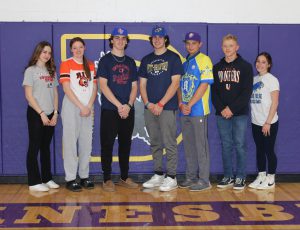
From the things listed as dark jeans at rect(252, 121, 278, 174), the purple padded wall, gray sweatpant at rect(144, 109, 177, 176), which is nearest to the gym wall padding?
the purple padded wall

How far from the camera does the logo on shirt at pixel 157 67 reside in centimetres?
436

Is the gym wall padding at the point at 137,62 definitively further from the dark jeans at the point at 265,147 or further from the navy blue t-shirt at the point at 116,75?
the navy blue t-shirt at the point at 116,75

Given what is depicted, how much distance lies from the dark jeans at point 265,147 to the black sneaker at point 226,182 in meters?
0.35

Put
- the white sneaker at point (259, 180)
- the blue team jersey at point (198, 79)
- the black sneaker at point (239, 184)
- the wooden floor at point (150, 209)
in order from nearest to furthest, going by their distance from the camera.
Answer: the wooden floor at point (150, 209) < the blue team jersey at point (198, 79) < the black sneaker at point (239, 184) < the white sneaker at point (259, 180)

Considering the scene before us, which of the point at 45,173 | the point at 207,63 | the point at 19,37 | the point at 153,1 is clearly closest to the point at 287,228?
the point at 207,63

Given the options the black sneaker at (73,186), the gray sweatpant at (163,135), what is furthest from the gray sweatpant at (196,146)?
the black sneaker at (73,186)

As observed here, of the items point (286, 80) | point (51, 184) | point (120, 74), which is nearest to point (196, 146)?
point (120, 74)

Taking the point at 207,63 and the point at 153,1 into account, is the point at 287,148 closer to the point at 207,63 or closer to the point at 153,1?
the point at 207,63

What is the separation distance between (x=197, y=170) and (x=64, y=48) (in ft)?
Answer: 6.40

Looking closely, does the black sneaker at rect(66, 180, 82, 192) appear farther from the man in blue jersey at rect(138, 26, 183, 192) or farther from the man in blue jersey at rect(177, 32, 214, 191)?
the man in blue jersey at rect(177, 32, 214, 191)

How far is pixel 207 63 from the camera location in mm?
4344

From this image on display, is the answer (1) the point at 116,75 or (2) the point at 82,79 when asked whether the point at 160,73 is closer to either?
(1) the point at 116,75

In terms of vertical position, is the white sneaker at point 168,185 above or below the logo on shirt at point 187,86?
below

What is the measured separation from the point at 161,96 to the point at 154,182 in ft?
3.00
